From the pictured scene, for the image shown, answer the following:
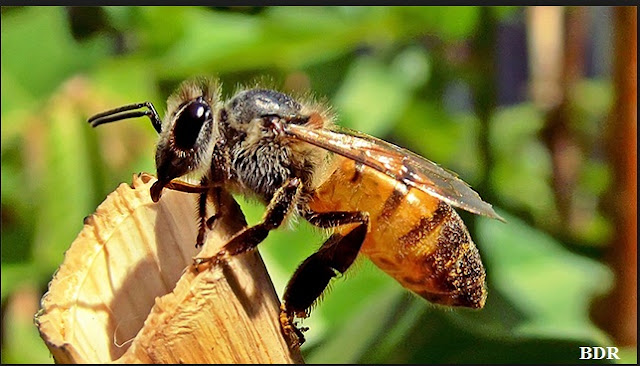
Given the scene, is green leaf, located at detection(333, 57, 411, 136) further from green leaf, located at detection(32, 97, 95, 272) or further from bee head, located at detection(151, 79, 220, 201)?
bee head, located at detection(151, 79, 220, 201)

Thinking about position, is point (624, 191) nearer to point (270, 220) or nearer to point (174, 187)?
point (270, 220)

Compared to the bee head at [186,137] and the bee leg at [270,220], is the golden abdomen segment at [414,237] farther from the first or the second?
the bee head at [186,137]

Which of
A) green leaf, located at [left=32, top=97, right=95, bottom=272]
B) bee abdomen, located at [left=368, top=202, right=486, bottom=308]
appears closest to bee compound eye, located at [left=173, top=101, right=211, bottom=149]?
bee abdomen, located at [left=368, top=202, right=486, bottom=308]

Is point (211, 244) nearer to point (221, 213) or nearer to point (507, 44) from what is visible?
point (221, 213)

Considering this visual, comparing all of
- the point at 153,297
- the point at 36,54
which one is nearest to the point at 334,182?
the point at 153,297

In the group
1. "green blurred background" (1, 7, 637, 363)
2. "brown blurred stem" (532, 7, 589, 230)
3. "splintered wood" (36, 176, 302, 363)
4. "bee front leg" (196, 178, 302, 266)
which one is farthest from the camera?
"brown blurred stem" (532, 7, 589, 230)

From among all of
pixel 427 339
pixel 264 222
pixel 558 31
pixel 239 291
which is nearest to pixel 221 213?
pixel 264 222

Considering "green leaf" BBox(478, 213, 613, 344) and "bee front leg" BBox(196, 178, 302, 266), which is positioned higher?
"bee front leg" BBox(196, 178, 302, 266)
